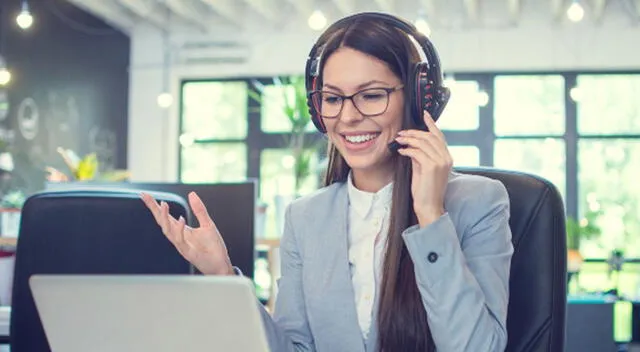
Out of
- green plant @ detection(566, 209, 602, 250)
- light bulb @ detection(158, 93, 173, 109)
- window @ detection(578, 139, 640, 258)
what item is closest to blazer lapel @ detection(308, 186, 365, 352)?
green plant @ detection(566, 209, 602, 250)

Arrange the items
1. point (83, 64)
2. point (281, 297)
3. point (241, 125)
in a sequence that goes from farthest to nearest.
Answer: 1. point (241, 125)
2. point (83, 64)
3. point (281, 297)

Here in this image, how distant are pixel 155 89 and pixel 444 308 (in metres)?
8.80

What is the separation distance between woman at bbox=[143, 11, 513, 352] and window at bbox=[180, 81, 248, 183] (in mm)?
8144

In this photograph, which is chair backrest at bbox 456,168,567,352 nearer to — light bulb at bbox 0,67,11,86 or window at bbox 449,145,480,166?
light bulb at bbox 0,67,11,86

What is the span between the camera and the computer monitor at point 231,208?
2305mm

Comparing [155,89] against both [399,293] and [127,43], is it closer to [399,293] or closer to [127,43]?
[127,43]

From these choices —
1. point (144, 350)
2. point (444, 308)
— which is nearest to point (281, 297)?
point (444, 308)

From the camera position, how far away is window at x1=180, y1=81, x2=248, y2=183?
377 inches

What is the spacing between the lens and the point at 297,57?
366 inches

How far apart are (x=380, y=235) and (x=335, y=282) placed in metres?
0.11

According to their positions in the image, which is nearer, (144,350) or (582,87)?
(144,350)

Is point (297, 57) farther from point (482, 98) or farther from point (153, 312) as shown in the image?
point (153, 312)

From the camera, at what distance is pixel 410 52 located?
4.44ft

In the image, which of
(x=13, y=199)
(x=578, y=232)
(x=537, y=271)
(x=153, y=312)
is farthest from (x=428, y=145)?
(x=578, y=232)
